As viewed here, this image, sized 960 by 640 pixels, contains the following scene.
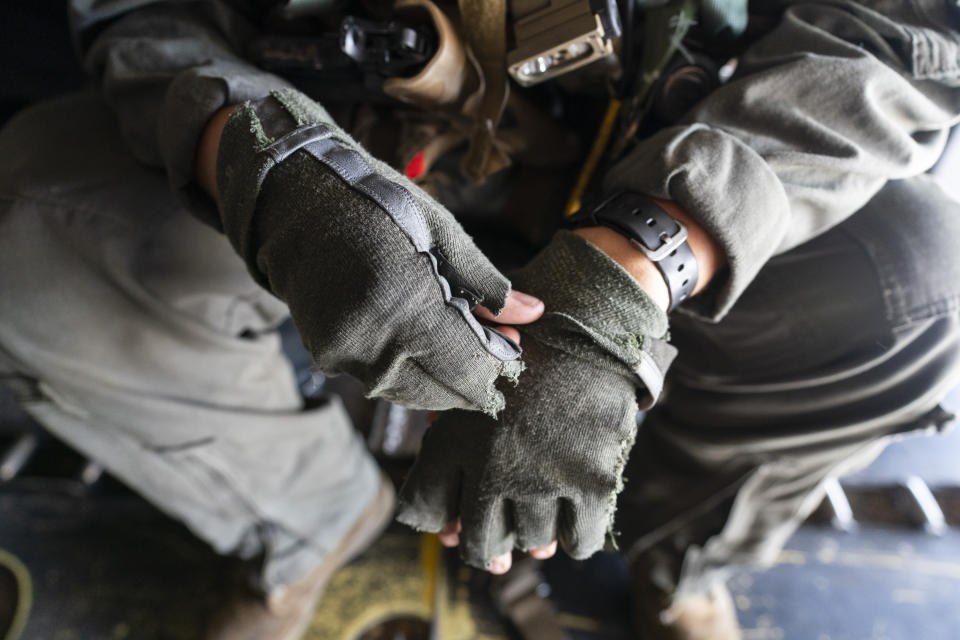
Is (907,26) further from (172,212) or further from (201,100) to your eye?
(172,212)

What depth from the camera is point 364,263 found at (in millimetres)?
438

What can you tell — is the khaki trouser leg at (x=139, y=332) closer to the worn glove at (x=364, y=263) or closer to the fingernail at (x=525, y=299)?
the worn glove at (x=364, y=263)

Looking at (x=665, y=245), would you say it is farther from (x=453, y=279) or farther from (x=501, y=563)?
(x=501, y=563)

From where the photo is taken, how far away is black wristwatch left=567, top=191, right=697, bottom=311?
0.53 metres

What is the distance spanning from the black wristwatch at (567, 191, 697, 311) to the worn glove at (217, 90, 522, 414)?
0.47ft

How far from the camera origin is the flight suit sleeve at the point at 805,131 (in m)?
0.54

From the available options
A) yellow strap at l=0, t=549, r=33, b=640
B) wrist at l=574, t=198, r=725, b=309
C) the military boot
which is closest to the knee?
wrist at l=574, t=198, r=725, b=309

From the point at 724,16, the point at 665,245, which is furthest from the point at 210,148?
the point at 724,16

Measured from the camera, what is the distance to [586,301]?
0.52 metres

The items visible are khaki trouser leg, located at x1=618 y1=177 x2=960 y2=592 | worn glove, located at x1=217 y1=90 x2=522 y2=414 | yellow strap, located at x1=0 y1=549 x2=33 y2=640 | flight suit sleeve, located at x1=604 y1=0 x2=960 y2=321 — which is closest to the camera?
worn glove, located at x1=217 y1=90 x2=522 y2=414

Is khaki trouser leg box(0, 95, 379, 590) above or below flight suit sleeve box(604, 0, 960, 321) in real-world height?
below

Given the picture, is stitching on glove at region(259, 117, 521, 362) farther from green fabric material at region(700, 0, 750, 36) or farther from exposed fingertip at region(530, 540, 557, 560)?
green fabric material at region(700, 0, 750, 36)

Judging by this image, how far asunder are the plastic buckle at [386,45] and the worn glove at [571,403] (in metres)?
0.26

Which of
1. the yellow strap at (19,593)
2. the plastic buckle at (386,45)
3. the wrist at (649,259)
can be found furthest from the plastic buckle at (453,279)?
the yellow strap at (19,593)
